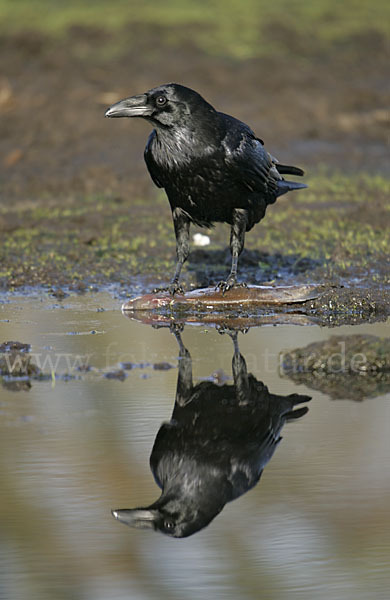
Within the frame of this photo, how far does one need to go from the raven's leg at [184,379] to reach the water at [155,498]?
0.05 m

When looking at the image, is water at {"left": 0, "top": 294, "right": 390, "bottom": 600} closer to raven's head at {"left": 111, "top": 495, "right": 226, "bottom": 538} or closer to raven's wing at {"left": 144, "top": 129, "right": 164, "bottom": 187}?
raven's head at {"left": 111, "top": 495, "right": 226, "bottom": 538}

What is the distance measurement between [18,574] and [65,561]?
0.59 feet

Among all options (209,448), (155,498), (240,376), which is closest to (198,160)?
(240,376)

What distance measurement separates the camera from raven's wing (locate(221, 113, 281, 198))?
25.5 feet

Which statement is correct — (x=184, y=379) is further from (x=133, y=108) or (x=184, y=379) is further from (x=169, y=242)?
(x=169, y=242)

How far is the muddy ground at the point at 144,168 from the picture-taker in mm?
10367

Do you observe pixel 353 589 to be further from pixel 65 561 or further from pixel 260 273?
pixel 260 273

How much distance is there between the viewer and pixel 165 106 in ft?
24.7

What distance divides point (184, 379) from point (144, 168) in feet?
34.7

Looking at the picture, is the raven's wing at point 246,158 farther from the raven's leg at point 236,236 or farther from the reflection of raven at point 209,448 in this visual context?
the reflection of raven at point 209,448

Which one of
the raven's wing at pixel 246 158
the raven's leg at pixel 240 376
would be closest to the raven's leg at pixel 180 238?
the raven's wing at pixel 246 158

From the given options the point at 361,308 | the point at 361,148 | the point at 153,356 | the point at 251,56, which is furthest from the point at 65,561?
the point at 251,56

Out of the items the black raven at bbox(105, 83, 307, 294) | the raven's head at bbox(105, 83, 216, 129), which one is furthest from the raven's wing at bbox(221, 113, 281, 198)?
the raven's head at bbox(105, 83, 216, 129)

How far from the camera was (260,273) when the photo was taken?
1017 cm
